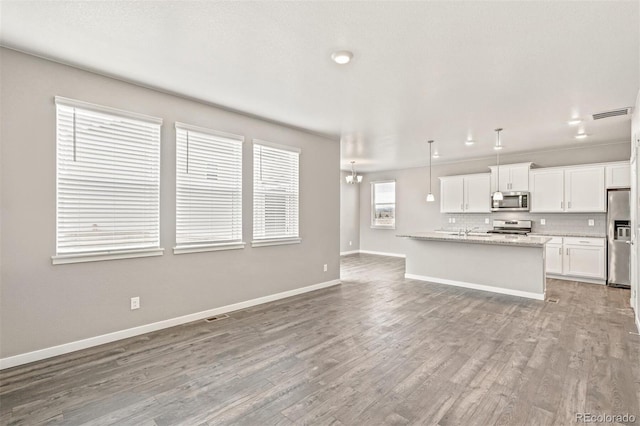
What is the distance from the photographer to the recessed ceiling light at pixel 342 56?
8.84ft

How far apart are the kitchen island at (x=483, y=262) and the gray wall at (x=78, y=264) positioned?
131 inches

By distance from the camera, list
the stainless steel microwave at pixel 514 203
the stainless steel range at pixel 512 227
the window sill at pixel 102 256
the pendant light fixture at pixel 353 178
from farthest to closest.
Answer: the pendant light fixture at pixel 353 178 < the stainless steel range at pixel 512 227 < the stainless steel microwave at pixel 514 203 < the window sill at pixel 102 256

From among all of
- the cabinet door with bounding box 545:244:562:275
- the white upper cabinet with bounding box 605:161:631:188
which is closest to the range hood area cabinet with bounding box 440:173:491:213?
the cabinet door with bounding box 545:244:562:275

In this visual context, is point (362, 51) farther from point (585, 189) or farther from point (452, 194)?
point (452, 194)

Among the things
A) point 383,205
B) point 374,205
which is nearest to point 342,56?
point 383,205

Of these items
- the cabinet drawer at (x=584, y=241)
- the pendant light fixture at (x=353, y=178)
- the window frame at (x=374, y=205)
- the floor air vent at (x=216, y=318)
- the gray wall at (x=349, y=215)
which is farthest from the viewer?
the gray wall at (x=349, y=215)

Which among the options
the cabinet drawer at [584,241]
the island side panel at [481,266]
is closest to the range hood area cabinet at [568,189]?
the cabinet drawer at [584,241]

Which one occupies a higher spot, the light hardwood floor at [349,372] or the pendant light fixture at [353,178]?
the pendant light fixture at [353,178]

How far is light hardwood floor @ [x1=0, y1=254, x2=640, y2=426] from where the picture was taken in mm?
2098

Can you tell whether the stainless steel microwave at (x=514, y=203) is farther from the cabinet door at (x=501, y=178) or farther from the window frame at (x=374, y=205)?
the window frame at (x=374, y=205)

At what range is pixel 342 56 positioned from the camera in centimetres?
274

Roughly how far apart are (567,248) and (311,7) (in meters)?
6.71

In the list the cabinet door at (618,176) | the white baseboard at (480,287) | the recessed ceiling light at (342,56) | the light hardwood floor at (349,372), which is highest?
the recessed ceiling light at (342,56)

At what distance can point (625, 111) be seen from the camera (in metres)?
4.12
